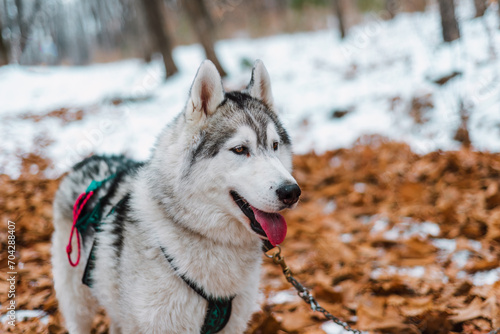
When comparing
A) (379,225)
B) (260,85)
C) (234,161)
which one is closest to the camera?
(234,161)

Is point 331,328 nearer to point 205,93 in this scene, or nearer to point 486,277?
point 486,277

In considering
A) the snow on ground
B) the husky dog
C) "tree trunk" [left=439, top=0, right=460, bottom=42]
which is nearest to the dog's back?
the husky dog

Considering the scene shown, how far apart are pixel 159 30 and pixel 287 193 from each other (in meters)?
13.9

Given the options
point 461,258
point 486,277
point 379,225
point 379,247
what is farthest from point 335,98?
point 486,277

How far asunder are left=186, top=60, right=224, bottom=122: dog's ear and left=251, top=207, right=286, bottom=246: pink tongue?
74 cm

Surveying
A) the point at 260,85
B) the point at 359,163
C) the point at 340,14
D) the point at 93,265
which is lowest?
the point at 359,163

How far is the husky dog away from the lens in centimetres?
207

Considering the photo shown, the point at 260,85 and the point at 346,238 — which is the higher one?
the point at 260,85

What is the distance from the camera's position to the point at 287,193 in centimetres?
197

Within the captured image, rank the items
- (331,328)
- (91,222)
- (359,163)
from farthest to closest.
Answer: (359,163) < (331,328) < (91,222)

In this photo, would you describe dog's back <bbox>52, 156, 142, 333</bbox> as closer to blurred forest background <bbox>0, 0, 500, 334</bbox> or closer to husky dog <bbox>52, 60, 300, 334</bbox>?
husky dog <bbox>52, 60, 300, 334</bbox>

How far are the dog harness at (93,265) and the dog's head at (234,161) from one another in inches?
17.8

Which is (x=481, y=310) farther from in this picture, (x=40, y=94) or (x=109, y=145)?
(x=40, y=94)

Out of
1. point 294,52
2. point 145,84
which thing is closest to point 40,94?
point 145,84
